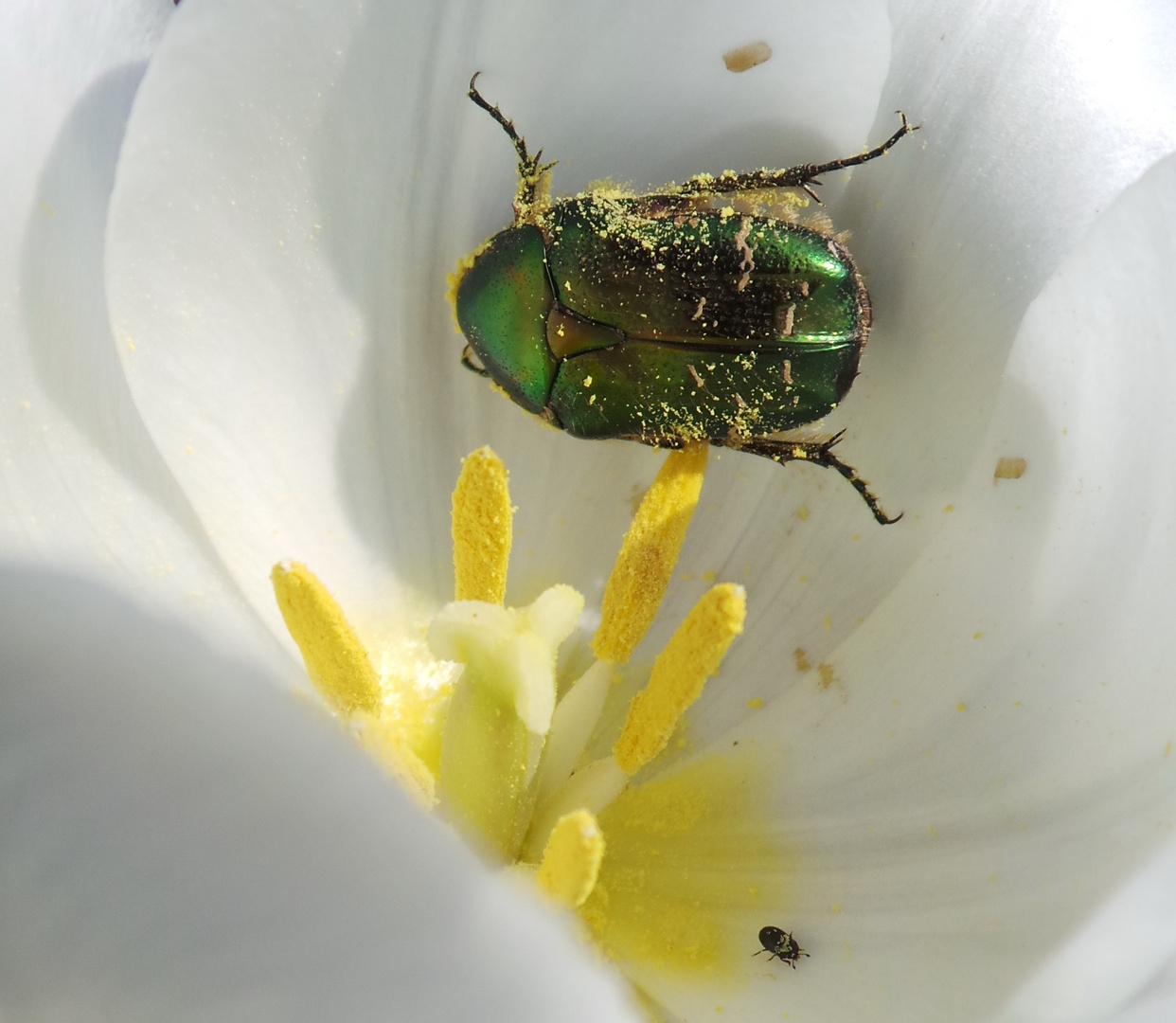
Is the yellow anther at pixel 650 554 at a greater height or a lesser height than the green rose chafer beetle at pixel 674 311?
lesser

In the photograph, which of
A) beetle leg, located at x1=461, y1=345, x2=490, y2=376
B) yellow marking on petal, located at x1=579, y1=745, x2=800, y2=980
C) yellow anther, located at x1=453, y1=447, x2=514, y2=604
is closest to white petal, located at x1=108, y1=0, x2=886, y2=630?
beetle leg, located at x1=461, y1=345, x2=490, y2=376

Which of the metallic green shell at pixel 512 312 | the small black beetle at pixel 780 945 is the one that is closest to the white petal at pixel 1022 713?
the small black beetle at pixel 780 945

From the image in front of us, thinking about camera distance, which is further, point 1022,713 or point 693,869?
point 693,869

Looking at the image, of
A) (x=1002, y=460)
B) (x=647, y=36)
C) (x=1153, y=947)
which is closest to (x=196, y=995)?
(x=1153, y=947)

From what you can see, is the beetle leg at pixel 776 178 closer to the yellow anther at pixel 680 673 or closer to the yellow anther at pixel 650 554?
the yellow anther at pixel 650 554

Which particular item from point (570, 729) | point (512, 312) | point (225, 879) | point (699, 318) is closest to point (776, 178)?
point (699, 318)

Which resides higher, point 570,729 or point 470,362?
point 470,362

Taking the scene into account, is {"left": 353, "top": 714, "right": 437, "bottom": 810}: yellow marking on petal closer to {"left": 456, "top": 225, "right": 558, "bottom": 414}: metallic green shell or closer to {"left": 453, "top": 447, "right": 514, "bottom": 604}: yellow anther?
{"left": 453, "top": 447, "right": 514, "bottom": 604}: yellow anther

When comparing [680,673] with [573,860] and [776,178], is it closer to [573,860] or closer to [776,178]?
[573,860]
